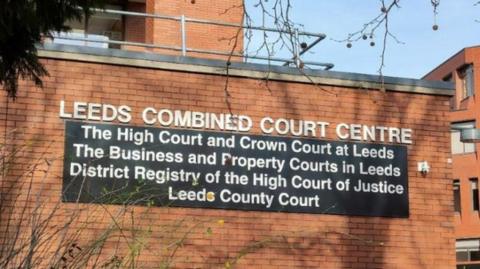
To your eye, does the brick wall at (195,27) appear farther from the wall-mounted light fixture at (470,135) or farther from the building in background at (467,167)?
the building in background at (467,167)

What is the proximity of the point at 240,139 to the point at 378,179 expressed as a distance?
80.9 inches

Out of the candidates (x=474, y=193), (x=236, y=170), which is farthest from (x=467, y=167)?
(x=236, y=170)

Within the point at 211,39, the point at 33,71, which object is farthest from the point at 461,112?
the point at 33,71

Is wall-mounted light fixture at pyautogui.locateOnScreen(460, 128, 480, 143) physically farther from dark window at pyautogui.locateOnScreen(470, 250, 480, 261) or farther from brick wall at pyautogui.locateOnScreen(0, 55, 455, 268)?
dark window at pyautogui.locateOnScreen(470, 250, 480, 261)

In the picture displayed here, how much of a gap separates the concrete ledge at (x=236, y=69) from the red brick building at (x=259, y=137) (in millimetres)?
15

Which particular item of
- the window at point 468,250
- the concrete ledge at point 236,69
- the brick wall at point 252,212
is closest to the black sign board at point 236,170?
the brick wall at point 252,212

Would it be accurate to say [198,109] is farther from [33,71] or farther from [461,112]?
[461,112]

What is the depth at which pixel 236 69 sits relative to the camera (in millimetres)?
11266

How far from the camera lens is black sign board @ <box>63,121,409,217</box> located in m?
10.4

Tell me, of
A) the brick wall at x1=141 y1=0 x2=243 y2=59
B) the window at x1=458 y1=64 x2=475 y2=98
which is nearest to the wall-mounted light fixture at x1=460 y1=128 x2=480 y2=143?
the brick wall at x1=141 y1=0 x2=243 y2=59

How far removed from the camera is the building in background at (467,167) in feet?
158

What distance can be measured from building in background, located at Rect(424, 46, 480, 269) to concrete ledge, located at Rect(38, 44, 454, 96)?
35644 mm

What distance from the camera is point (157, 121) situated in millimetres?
10781

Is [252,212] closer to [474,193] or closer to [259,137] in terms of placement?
[259,137]
